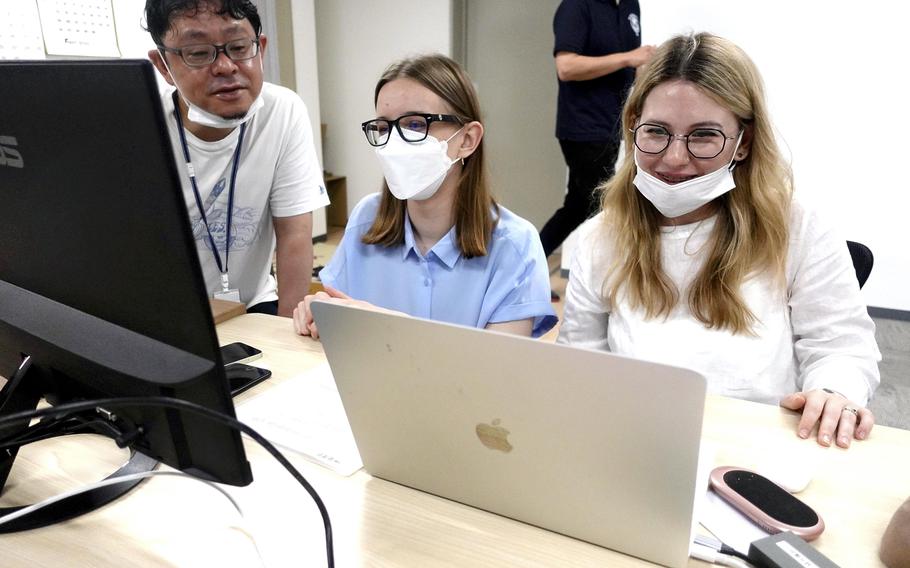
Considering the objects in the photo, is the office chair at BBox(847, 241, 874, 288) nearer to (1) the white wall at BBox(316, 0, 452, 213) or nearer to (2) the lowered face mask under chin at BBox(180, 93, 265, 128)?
(2) the lowered face mask under chin at BBox(180, 93, 265, 128)

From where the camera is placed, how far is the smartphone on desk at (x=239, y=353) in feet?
3.58

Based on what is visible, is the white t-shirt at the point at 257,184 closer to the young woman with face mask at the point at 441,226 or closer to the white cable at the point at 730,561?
the young woman with face mask at the point at 441,226

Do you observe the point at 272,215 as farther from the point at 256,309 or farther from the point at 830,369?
the point at 830,369

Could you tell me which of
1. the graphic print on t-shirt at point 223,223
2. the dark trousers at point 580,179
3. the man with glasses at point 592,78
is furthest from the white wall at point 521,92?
the graphic print on t-shirt at point 223,223

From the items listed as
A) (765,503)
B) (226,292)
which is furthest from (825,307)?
(226,292)

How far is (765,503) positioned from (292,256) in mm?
1485

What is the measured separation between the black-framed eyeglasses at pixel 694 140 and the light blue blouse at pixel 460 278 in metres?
0.34

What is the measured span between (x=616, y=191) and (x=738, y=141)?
250 millimetres

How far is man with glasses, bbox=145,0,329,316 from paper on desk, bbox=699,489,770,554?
1119 mm

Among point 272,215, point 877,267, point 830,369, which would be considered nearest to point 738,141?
point 830,369

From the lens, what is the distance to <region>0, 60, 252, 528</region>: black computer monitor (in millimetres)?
448

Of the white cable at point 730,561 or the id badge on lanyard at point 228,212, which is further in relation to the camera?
the id badge on lanyard at point 228,212

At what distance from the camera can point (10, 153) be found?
1.82ft

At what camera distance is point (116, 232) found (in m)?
0.50
